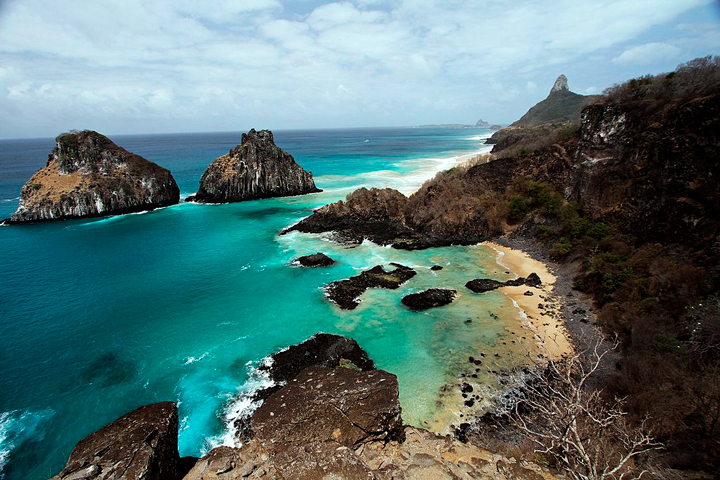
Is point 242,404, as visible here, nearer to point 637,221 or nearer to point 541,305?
point 541,305

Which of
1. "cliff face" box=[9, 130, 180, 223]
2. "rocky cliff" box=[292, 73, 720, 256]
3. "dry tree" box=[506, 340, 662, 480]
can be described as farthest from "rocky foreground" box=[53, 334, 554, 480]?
"cliff face" box=[9, 130, 180, 223]

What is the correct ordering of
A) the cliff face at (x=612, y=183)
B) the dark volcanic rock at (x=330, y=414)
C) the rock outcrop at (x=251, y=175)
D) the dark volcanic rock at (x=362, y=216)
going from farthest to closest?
the rock outcrop at (x=251, y=175) → the dark volcanic rock at (x=362, y=216) → the cliff face at (x=612, y=183) → the dark volcanic rock at (x=330, y=414)

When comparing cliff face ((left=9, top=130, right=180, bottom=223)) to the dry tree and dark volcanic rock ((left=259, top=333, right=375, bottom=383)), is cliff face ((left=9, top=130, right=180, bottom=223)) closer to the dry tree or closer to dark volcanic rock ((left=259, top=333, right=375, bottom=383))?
dark volcanic rock ((left=259, top=333, right=375, bottom=383))

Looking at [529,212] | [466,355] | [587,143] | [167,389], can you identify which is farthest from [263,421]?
[587,143]

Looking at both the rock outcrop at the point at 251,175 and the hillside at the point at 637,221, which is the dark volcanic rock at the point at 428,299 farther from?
the rock outcrop at the point at 251,175

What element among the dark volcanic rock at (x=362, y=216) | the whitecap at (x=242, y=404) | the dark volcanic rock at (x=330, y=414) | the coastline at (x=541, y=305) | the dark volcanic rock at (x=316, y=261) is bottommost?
the whitecap at (x=242, y=404)

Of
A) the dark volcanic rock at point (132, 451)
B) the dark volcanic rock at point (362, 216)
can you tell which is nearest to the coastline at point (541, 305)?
the dark volcanic rock at point (362, 216)

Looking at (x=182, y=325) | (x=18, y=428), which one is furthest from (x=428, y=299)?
(x=18, y=428)
